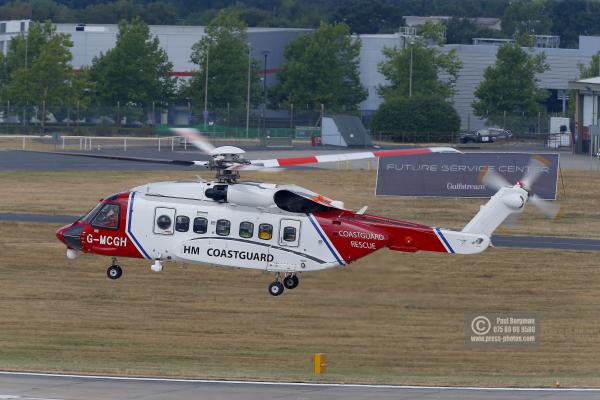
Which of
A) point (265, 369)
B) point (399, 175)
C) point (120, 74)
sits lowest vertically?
point (265, 369)

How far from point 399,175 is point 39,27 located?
6398cm

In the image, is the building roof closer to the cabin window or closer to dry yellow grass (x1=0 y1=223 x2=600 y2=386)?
dry yellow grass (x1=0 y1=223 x2=600 y2=386)

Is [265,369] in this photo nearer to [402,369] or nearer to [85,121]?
[402,369]

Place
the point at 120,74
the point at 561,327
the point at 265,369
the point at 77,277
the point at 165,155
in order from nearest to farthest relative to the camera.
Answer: the point at 265,369 < the point at 561,327 < the point at 77,277 < the point at 165,155 < the point at 120,74

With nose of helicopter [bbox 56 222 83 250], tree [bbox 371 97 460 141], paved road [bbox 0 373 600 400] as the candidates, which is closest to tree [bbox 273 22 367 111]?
tree [bbox 371 97 460 141]

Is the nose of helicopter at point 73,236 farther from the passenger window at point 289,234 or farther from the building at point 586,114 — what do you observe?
the building at point 586,114

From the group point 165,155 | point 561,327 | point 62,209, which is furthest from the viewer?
point 165,155

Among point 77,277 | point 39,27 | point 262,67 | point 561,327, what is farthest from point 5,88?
point 561,327

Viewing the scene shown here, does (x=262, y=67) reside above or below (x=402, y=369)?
above

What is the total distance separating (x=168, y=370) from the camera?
31.0 m

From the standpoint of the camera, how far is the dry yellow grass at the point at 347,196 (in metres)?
52.5

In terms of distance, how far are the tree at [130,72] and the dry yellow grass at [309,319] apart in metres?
63.5

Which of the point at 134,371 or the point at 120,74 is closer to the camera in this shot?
the point at 134,371

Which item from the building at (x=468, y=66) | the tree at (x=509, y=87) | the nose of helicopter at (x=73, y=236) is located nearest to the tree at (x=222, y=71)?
the building at (x=468, y=66)
